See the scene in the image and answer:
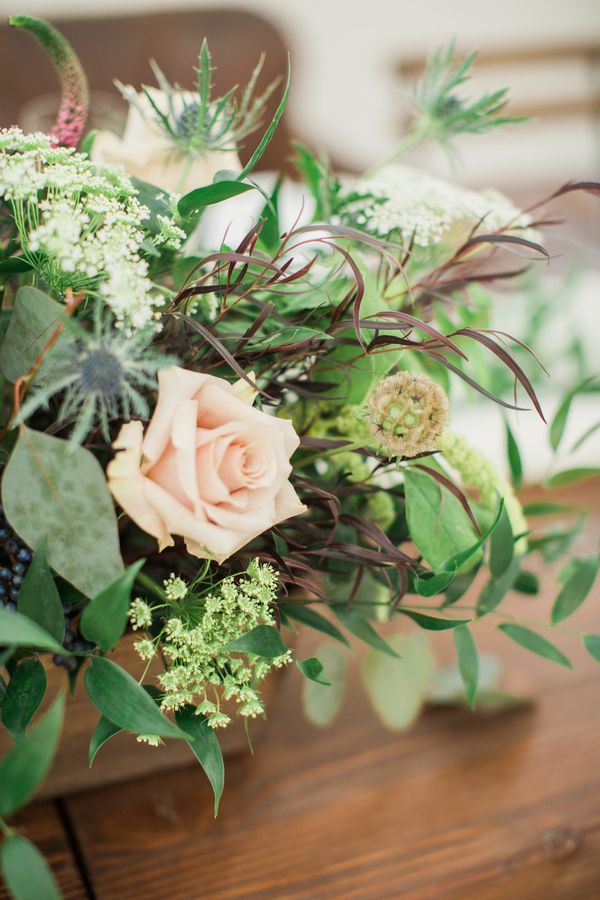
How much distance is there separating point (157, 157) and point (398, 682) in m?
0.35

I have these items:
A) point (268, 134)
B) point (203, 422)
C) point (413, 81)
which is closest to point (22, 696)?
point (203, 422)

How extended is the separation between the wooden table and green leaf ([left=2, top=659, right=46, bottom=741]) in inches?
6.0

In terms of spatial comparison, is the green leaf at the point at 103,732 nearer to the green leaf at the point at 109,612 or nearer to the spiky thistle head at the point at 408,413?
the green leaf at the point at 109,612

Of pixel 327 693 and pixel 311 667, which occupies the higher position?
pixel 311 667

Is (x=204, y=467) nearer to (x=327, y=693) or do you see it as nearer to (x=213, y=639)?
(x=213, y=639)

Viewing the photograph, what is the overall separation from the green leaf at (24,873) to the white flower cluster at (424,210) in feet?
0.96

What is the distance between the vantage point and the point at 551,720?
52 centimetres

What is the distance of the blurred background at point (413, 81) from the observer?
90cm

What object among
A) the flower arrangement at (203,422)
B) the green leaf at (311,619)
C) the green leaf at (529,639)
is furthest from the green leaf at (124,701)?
the green leaf at (529,639)

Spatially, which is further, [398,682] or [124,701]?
[398,682]

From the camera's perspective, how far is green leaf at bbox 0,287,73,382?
0.27m

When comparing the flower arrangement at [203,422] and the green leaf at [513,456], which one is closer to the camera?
the flower arrangement at [203,422]

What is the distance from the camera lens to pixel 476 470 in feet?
1.20

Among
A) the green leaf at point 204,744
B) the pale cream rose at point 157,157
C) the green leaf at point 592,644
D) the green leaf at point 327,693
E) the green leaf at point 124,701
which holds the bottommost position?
the green leaf at point 327,693
